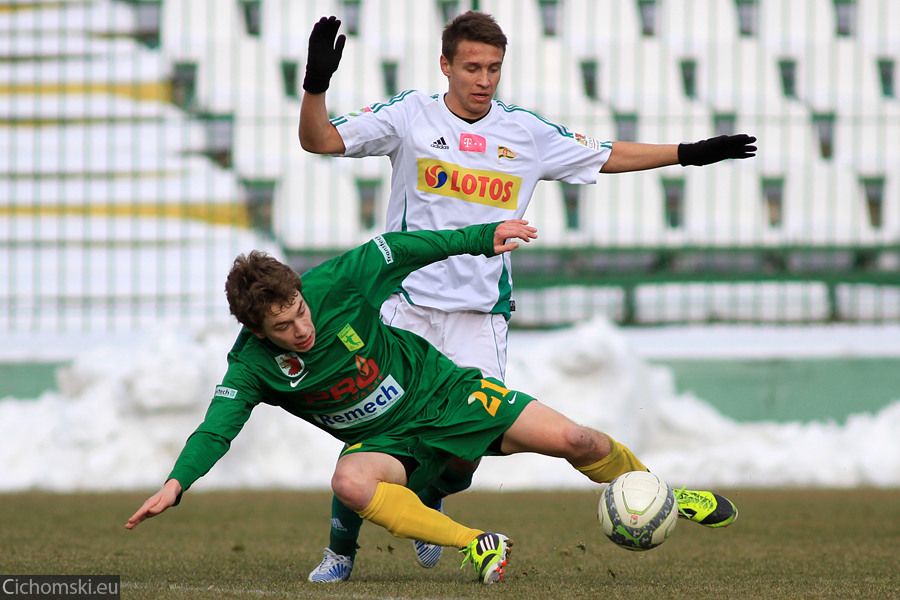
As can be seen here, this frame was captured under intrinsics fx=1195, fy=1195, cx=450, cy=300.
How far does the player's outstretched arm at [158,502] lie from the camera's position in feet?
10.6

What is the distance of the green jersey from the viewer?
3.86 metres

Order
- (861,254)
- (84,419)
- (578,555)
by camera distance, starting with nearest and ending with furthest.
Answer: (578,555) → (84,419) → (861,254)

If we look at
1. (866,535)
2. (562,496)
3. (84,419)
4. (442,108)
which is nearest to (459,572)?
(442,108)

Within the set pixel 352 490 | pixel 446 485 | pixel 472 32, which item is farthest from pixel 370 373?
pixel 472 32

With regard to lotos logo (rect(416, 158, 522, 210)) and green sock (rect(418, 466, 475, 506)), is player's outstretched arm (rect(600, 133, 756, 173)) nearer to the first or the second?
lotos logo (rect(416, 158, 522, 210))

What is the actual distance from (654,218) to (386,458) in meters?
6.54

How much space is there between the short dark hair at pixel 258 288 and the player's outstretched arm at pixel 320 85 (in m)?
0.67

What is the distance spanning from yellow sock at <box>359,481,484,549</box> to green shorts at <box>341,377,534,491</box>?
206 millimetres

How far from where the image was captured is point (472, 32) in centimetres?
434

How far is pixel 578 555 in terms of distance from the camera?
4.95m

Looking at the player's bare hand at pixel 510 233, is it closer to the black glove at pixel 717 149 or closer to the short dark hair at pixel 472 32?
the short dark hair at pixel 472 32

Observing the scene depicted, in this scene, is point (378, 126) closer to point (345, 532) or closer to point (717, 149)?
point (717, 149)

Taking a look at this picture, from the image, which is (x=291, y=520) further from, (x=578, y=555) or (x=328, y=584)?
(x=328, y=584)

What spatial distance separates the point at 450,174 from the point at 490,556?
4.84 feet
